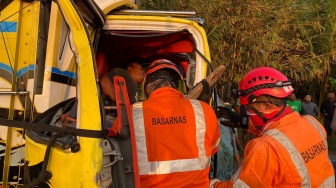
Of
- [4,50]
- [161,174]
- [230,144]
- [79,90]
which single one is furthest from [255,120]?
[230,144]

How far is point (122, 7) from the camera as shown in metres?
4.05

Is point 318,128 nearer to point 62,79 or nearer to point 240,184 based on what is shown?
point 240,184

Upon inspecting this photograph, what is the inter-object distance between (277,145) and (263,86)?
47 cm

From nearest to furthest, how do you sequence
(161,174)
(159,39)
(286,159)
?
1. (286,159)
2. (161,174)
3. (159,39)

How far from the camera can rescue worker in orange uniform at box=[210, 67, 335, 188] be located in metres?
2.59

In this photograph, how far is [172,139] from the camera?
280 cm

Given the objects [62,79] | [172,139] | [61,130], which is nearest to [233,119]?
[172,139]

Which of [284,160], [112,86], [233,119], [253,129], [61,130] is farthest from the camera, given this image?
[233,119]

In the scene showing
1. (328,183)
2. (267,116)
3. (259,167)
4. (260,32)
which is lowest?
(328,183)

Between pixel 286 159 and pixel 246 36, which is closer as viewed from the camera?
pixel 286 159

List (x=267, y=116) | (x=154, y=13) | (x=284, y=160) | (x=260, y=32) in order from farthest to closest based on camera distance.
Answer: (x=260, y=32)
(x=154, y=13)
(x=267, y=116)
(x=284, y=160)

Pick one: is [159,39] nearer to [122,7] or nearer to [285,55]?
[122,7]

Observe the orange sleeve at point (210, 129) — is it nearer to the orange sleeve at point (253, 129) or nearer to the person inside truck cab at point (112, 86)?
the orange sleeve at point (253, 129)

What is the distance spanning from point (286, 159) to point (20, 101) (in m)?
1.64
